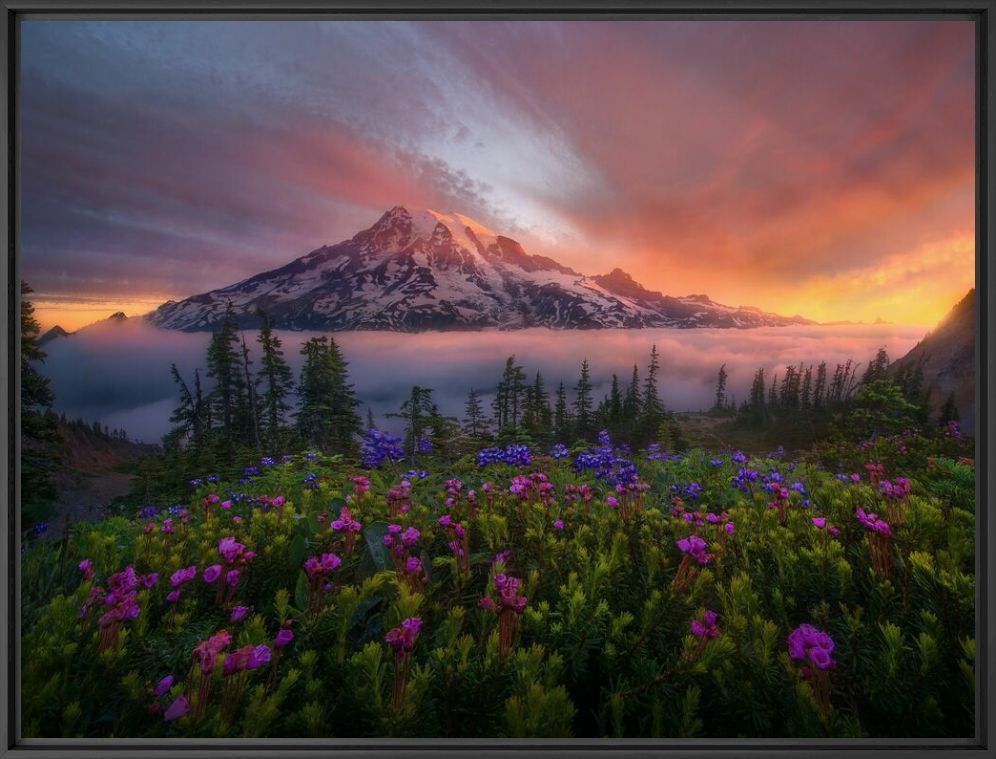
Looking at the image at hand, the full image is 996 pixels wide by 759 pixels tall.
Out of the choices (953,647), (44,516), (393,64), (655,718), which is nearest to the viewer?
(655,718)

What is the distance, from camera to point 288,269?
2205mm

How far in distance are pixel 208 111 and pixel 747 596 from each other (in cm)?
336

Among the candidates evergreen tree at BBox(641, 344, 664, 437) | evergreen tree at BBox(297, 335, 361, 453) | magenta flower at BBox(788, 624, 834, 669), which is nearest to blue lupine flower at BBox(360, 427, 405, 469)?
evergreen tree at BBox(297, 335, 361, 453)

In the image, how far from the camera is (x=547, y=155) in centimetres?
221

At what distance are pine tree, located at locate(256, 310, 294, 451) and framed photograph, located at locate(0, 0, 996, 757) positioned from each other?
2 cm

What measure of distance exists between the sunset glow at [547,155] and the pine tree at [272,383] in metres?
0.35

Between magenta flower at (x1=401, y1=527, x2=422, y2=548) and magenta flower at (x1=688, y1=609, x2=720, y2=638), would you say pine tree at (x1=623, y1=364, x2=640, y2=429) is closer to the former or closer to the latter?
magenta flower at (x1=688, y1=609, x2=720, y2=638)

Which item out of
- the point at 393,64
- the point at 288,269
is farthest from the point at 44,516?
the point at 393,64

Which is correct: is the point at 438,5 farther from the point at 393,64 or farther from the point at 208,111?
the point at 208,111

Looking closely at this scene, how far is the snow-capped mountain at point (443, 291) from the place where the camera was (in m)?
2.20

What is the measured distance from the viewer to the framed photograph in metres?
1.61

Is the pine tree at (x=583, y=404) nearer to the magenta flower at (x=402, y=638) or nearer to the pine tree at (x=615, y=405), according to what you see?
the pine tree at (x=615, y=405)

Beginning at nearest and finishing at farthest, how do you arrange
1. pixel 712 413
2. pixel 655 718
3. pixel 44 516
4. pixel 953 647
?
1. pixel 655 718
2. pixel 953 647
3. pixel 44 516
4. pixel 712 413

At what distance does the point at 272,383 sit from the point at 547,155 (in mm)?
1882
